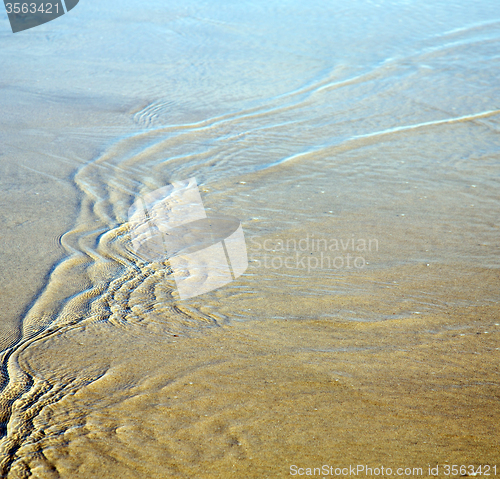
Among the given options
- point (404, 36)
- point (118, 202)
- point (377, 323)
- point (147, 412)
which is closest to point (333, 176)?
point (118, 202)

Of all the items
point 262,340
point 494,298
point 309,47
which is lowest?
point 494,298

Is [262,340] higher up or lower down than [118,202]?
lower down

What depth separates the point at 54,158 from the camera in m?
6.55

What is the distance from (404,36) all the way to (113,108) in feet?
26.3

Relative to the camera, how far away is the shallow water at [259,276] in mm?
2557

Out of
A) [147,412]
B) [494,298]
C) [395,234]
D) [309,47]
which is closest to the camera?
[147,412]

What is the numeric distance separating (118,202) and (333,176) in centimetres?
268

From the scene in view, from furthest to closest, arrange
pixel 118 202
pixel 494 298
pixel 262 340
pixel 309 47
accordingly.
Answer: pixel 309 47 < pixel 118 202 < pixel 494 298 < pixel 262 340

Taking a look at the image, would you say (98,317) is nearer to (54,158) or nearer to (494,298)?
(494,298)

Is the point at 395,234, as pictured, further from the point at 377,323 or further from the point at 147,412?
the point at 147,412

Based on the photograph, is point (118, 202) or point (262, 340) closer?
point (262, 340)

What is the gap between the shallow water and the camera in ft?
8.39

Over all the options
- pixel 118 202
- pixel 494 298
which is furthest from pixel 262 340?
pixel 118 202

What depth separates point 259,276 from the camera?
410cm
